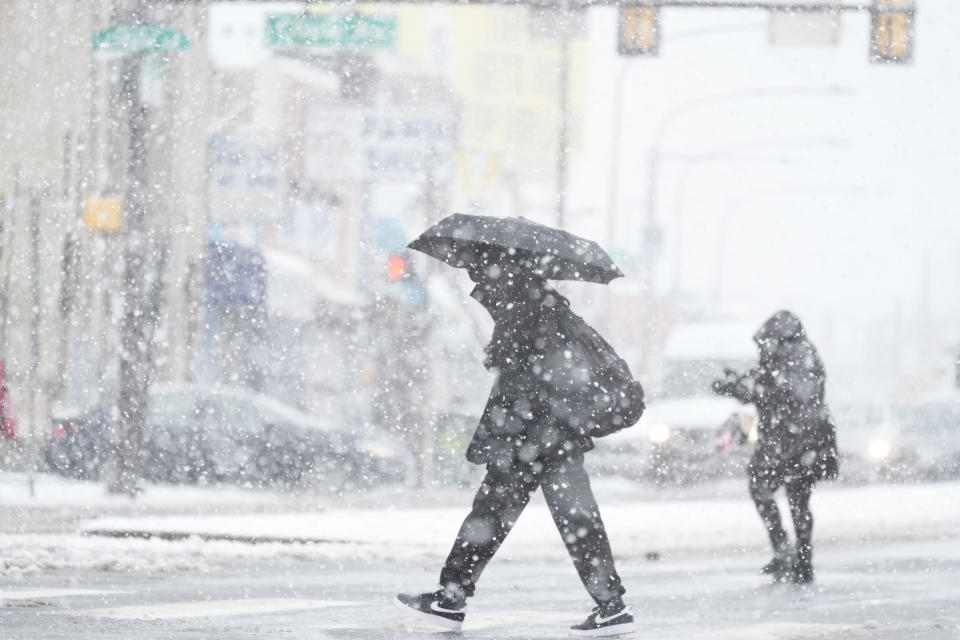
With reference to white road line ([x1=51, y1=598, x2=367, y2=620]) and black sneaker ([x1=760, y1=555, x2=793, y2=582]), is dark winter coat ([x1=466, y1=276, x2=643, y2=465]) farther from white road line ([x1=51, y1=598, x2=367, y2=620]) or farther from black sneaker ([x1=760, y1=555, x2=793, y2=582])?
black sneaker ([x1=760, y1=555, x2=793, y2=582])

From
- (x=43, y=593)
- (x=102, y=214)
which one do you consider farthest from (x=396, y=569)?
(x=102, y=214)

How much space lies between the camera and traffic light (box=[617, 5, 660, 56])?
17.2 meters

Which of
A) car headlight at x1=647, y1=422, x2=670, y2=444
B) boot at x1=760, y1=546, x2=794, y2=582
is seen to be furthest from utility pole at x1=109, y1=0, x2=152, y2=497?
boot at x1=760, y1=546, x2=794, y2=582

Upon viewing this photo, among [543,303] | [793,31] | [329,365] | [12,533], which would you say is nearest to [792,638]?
[543,303]

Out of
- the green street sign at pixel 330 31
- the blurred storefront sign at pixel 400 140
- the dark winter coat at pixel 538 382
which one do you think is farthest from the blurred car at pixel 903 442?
the dark winter coat at pixel 538 382

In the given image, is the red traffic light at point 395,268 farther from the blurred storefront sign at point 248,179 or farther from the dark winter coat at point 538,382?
the dark winter coat at point 538,382

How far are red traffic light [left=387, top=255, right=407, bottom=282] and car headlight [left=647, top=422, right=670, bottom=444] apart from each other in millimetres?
4531

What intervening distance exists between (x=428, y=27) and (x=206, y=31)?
66.7 m

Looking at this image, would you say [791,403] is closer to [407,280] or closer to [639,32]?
[639,32]


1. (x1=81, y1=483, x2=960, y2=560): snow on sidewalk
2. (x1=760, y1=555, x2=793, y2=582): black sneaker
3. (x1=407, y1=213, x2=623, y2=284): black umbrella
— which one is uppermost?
(x1=407, y1=213, x2=623, y2=284): black umbrella

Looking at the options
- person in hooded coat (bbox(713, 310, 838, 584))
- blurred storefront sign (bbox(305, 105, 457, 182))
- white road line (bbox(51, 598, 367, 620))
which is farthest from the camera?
blurred storefront sign (bbox(305, 105, 457, 182))

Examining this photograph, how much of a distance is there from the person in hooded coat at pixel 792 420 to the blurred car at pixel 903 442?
1536cm

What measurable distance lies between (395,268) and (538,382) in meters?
12.3

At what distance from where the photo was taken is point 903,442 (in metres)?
28.3
